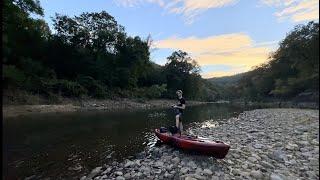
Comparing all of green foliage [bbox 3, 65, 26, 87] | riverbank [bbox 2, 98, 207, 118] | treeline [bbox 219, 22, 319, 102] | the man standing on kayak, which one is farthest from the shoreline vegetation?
the man standing on kayak

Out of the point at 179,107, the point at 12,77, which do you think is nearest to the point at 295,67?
the point at 12,77

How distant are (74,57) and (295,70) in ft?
166

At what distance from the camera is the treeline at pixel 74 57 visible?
44181 mm

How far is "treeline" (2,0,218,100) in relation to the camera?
145ft

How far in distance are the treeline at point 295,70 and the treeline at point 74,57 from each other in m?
29.5

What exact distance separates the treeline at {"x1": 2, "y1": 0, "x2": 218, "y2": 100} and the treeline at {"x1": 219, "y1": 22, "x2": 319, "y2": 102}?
2946 centimetres

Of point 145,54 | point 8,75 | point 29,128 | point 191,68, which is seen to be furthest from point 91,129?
point 191,68

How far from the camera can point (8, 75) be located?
126ft

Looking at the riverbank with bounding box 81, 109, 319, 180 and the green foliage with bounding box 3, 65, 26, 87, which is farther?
the green foliage with bounding box 3, 65, 26, 87

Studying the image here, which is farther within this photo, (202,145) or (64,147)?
(64,147)

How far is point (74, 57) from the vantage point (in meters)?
63.0

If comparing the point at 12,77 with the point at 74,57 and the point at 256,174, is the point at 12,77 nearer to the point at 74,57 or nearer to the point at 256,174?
the point at 74,57

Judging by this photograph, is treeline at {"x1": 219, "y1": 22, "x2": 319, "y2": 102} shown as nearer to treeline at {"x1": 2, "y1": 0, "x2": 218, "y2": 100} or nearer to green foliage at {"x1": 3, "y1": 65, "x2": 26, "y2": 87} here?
treeline at {"x1": 2, "y1": 0, "x2": 218, "y2": 100}

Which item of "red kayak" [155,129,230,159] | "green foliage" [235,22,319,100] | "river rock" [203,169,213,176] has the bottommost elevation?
"river rock" [203,169,213,176]
